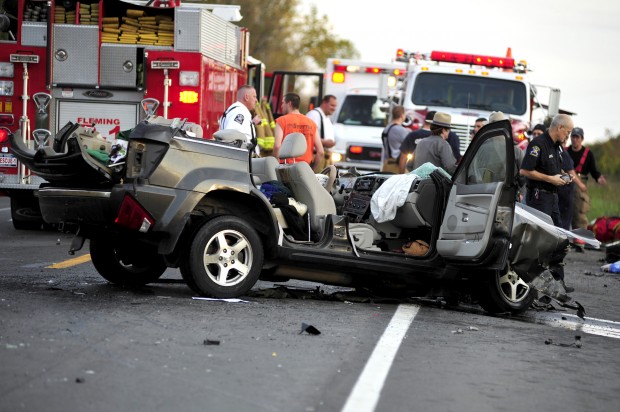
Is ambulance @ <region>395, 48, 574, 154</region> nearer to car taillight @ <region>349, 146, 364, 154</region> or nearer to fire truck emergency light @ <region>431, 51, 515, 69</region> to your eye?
fire truck emergency light @ <region>431, 51, 515, 69</region>

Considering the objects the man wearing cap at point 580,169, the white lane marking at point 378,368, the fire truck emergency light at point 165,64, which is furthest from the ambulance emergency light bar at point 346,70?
the white lane marking at point 378,368

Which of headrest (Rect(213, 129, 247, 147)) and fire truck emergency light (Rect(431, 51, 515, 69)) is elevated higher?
fire truck emergency light (Rect(431, 51, 515, 69))

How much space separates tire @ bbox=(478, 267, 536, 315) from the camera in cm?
1083

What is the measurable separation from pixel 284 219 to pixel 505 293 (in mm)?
2062

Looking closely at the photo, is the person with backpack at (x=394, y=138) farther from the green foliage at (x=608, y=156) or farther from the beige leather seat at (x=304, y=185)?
the green foliage at (x=608, y=156)

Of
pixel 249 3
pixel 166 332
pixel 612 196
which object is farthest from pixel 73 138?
pixel 249 3

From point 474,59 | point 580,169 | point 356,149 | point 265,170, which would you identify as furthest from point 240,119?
point 356,149

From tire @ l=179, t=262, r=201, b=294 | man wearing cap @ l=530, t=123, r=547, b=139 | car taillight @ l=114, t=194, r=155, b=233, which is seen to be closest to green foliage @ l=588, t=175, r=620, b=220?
man wearing cap @ l=530, t=123, r=547, b=139

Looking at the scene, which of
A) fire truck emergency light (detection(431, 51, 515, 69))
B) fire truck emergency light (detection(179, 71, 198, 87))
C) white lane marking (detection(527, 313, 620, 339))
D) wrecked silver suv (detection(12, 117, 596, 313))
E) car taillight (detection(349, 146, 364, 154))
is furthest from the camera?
car taillight (detection(349, 146, 364, 154))

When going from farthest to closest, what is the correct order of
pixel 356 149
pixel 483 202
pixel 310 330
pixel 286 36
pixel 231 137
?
1. pixel 286 36
2. pixel 356 149
3. pixel 231 137
4. pixel 483 202
5. pixel 310 330

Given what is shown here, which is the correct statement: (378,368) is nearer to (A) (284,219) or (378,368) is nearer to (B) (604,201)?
(A) (284,219)

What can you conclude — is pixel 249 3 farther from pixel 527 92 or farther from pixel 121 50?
pixel 121 50

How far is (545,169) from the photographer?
14117 mm

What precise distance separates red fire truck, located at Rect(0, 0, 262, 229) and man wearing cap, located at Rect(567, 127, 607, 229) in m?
6.96
